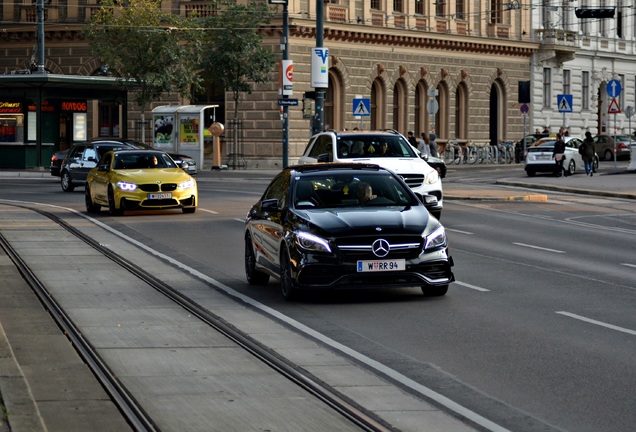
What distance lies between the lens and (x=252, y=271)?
56.2 ft

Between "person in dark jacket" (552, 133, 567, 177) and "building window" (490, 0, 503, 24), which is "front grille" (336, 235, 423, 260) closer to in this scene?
"person in dark jacket" (552, 133, 567, 177)

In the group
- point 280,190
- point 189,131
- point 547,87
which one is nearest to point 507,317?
point 280,190

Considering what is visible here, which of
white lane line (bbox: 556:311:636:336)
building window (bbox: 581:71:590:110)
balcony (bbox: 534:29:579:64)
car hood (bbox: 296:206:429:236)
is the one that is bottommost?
white lane line (bbox: 556:311:636:336)

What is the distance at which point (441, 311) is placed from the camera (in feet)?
47.6

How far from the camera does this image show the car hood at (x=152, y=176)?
2991cm

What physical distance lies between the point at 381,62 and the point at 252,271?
50022 mm

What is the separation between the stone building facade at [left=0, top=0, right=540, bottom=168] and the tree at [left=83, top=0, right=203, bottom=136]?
3480mm

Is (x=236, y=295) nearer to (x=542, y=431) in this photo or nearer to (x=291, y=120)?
(x=542, y=431)

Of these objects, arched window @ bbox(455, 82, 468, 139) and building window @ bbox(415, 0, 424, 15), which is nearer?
building window @ bbox(415, 0, 424, 15)

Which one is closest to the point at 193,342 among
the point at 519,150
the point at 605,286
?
the point at 605,286

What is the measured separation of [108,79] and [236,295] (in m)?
41.8

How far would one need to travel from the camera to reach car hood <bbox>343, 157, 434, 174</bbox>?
28.5 metres

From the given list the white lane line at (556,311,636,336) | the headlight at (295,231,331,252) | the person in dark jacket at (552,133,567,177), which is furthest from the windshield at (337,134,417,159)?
the person in dark jacket at (552,133,567,177)

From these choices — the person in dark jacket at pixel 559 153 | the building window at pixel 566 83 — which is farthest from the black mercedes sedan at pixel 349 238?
the building window at pixel 566 83
